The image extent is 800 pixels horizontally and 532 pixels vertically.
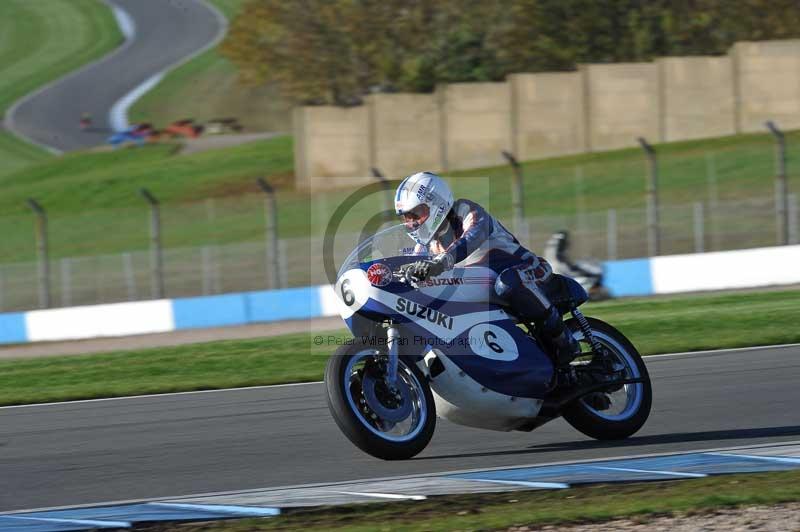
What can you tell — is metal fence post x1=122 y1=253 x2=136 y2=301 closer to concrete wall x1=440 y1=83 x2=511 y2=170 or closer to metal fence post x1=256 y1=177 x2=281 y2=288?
metal fence post x1=256 y1=177 x2=281 y2=288

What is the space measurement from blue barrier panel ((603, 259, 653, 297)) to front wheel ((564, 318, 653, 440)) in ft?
42.0

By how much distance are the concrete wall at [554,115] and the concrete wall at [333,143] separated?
3 cm

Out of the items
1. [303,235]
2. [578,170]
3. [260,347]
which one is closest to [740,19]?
[578,170]

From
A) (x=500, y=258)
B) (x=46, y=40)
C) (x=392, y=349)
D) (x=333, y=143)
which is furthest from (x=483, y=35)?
(x=392, y=349)

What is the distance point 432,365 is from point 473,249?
2.46ft

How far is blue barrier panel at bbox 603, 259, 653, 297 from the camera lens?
70.1 ft

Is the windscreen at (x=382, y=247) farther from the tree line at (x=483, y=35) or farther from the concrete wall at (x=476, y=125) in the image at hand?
the tree line at (x=483, y=35)

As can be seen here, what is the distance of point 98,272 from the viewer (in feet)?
84.2

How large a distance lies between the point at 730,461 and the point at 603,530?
65.6 inches

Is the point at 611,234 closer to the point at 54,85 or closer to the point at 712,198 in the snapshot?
the point at 712,198

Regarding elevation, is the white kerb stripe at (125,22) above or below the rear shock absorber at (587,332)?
above

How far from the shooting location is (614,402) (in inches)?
336

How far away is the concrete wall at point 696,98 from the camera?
4047cm

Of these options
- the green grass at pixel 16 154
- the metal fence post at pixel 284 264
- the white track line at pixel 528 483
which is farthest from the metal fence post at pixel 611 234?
the green grass at pixel 16 154
